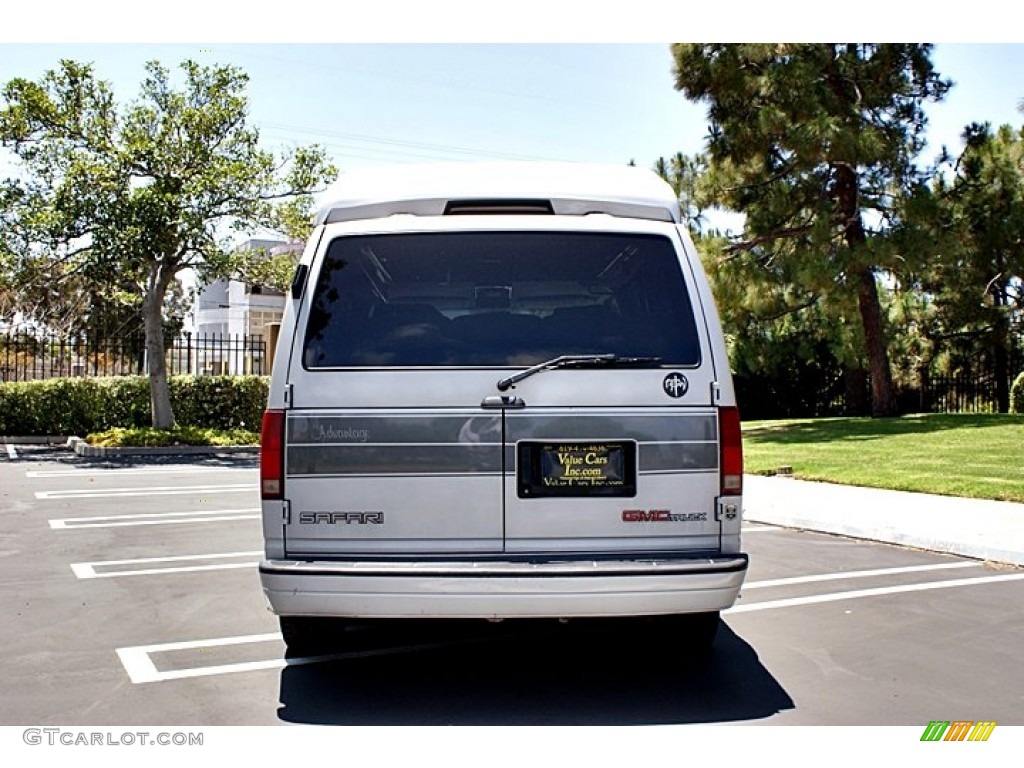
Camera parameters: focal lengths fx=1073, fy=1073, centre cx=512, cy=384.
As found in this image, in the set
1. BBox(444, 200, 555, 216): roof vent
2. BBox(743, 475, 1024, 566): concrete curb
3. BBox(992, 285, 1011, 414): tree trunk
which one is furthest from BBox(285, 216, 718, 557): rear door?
BBox(992, 285, 1011, 414): tree trunk

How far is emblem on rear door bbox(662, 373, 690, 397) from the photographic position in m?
4.81

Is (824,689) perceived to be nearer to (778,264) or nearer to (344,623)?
(344,623)

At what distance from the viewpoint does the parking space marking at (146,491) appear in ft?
43.4

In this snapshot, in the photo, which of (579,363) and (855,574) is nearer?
(579,363)

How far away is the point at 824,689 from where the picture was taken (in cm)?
519

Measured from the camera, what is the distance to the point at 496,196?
5148 millimetres

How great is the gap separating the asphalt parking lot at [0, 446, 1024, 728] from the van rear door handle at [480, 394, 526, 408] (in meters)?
1.40

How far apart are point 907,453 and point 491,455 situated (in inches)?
519

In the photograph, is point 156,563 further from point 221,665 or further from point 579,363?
point 579,363

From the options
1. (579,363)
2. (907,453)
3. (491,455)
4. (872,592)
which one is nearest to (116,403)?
(907,453)

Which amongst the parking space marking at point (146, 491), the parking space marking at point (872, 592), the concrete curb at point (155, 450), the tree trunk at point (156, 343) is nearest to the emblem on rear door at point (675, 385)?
the parking space marking at point (872, 592)

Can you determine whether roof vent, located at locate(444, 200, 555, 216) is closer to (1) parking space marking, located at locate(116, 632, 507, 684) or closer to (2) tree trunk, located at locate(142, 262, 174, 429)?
(1) parking space marking, located at locate(116, 632, 507, 684)

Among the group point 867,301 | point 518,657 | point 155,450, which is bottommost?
point 518,657

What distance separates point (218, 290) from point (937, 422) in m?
36.8
